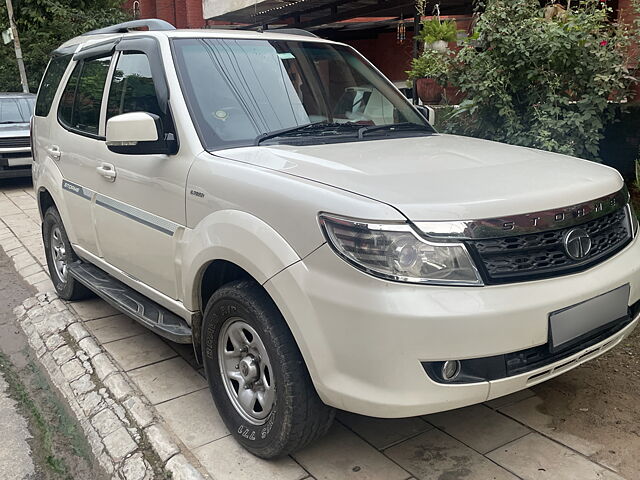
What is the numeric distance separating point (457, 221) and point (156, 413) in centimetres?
201

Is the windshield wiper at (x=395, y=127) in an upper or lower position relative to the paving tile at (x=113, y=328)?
upper

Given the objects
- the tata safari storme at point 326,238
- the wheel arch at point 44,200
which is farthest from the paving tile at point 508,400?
the wheel arch at point 44,200

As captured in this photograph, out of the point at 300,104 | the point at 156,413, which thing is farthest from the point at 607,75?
the point at 156,413

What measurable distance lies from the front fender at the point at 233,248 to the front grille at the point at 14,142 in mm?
8754

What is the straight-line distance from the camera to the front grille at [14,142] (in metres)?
10.4

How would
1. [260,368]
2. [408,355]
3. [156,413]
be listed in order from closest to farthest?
[408,355]
[260,368]
[156,413]

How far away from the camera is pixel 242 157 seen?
292 centimetres

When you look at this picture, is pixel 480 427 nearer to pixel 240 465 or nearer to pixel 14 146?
pixel 240 465

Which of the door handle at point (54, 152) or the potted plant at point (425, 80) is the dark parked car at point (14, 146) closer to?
the door handle at point (54, 152)

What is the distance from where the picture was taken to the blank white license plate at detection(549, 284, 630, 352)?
7.73 ft

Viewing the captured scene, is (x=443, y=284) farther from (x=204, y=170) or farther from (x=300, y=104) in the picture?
(x=300, y=104)

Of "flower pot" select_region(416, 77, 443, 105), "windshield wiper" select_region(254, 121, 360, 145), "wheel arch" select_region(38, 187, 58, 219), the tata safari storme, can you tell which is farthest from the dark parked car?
"windshield wiper" select_region(254, 121, 360, 145)

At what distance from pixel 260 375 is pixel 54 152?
9.42ft

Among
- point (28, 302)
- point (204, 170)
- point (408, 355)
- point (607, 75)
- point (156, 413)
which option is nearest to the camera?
point (408, 355)
